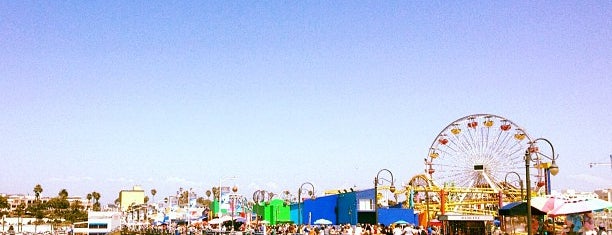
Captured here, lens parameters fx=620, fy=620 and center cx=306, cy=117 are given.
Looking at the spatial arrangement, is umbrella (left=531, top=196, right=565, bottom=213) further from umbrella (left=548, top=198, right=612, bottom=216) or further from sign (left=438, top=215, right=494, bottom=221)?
sign (left=438, top=215, right=494, bottom=221)

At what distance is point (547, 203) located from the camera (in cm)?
2162

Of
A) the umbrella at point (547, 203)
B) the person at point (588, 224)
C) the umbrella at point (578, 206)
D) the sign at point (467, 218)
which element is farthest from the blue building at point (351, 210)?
the person at point (588, 224)

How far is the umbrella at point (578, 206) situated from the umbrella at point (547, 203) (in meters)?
0.24

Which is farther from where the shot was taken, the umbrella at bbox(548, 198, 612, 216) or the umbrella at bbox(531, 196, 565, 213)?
the umbrella at bbox(531, 196, 565, 213)

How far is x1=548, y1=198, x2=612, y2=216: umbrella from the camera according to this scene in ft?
65.9

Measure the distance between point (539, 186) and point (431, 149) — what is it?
41.2ft

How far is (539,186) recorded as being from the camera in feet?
201

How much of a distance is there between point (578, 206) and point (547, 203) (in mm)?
1396

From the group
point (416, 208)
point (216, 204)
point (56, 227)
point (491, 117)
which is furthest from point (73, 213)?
point (491, 117)

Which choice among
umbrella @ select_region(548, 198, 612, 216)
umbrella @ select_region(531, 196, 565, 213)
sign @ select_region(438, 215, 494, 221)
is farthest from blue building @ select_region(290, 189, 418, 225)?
umbrella @ select_region(548, 198, 612, 216)

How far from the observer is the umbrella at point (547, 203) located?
835 inches

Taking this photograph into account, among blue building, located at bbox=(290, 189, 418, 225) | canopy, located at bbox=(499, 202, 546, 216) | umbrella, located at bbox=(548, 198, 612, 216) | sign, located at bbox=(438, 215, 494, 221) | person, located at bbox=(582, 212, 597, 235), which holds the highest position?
umbrella, located at bbox=(548, 198, 612, 216)

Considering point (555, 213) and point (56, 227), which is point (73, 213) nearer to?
point (56, 227)

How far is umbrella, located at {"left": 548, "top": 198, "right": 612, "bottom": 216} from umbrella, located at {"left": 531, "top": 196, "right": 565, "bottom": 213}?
0.78ft
